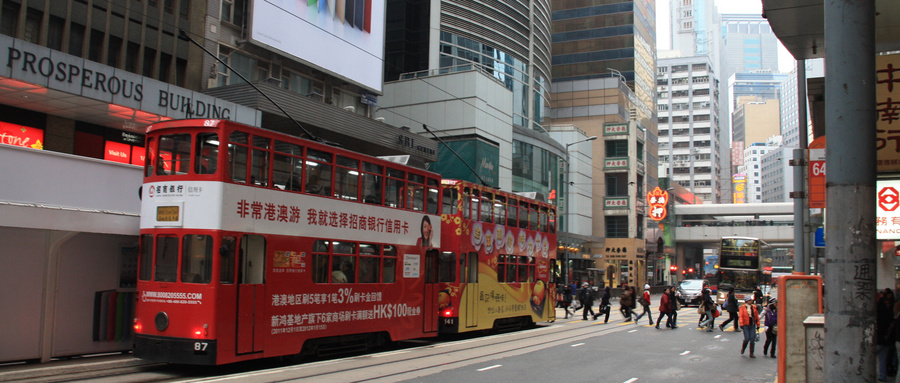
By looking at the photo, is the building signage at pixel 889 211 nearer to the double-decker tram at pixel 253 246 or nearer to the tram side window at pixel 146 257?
the double-decker tram at pixel 253 246

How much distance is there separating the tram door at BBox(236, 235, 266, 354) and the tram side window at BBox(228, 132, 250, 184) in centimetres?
103

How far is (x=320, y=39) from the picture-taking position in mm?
27656

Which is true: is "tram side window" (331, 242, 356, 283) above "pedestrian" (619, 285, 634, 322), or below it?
above

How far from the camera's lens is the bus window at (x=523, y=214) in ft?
68.6

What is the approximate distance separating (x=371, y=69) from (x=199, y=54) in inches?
369

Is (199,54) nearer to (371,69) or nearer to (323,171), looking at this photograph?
(371,69)

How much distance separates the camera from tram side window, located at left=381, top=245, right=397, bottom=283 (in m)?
14.9

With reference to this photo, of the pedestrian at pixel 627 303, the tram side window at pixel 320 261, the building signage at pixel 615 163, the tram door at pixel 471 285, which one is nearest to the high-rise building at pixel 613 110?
the building signage at pixel 615 163

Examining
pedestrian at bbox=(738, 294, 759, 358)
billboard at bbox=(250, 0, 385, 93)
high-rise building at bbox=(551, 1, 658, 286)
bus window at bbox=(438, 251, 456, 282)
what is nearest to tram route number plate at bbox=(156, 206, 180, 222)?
bus window at bbox=(438, 251, 456, 282)

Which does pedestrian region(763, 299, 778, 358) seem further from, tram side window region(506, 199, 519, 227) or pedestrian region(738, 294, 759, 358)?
tram side window region(506, 199, 519, 227)

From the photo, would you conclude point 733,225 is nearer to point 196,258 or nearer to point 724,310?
point 724,310

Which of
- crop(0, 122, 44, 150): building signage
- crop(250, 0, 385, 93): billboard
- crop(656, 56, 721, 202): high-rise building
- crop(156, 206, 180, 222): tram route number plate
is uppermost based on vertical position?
crop(656, 56, 721, 202): high-rise building

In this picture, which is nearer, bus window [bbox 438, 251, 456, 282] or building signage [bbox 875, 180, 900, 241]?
building signage [bbox 875, 180, 900, 241]

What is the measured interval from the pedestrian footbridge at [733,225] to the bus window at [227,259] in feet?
237
